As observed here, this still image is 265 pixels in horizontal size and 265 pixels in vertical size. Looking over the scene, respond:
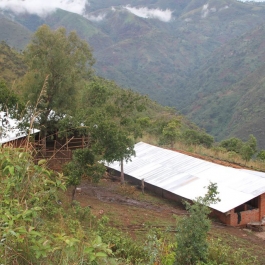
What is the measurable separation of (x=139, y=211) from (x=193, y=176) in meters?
3.75

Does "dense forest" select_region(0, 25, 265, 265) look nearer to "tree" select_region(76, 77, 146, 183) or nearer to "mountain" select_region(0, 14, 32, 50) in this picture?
"tree" select_region(76, 77, 146, 183)

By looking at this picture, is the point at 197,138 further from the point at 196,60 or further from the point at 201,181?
the point at 196,60

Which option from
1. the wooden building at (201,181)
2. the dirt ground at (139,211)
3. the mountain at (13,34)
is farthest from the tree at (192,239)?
the mountain at (13,34)

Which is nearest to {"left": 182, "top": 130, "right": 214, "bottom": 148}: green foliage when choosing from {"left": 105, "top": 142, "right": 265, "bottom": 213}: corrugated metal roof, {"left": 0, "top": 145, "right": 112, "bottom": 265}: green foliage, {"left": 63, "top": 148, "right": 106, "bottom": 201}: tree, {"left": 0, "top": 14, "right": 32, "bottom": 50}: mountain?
{"left": 105, "top": 142, "right": 265, "bottom": 213}: corrugated metal roof

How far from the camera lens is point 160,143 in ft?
78.7

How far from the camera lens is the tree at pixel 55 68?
42.7ft

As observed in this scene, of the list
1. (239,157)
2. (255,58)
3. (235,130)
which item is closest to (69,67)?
(239,157)

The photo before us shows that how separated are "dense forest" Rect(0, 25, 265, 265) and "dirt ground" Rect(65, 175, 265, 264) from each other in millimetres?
910

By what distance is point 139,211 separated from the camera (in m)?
12.0

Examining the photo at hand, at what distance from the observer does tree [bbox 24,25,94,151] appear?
1301 centimetres

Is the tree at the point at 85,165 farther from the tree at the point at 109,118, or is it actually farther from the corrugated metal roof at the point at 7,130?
the corrugated metal roof at the point at 7,130

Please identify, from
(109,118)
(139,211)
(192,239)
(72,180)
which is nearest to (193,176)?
(139,211)

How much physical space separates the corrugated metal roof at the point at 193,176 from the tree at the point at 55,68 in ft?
15.6

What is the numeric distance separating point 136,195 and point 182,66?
134m
